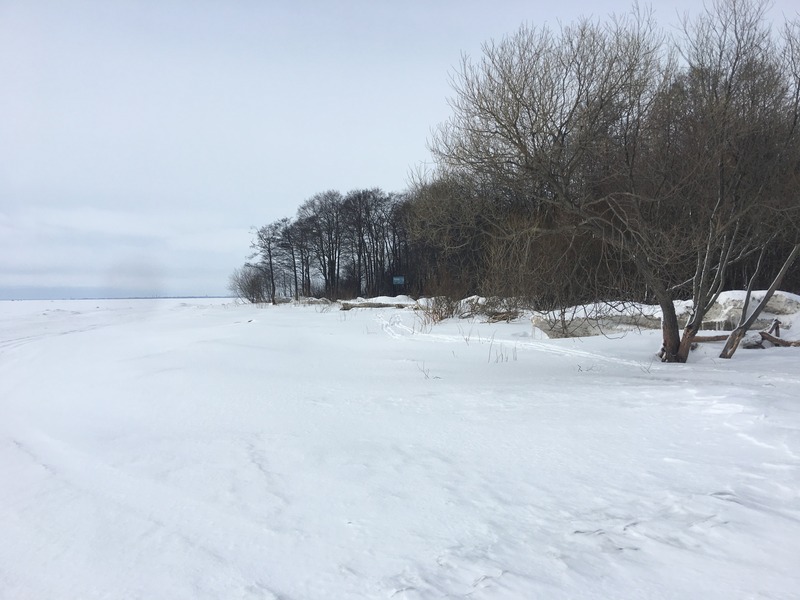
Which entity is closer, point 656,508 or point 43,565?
point 43,565

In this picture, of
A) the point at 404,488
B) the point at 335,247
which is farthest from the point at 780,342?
the point at 335,247

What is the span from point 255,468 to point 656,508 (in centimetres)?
214

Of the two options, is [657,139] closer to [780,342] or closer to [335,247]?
[780,342]

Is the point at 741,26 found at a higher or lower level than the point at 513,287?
higher

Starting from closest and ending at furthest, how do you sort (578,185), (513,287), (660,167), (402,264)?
(660,167) < (578,185) < (513,287) < (402,264)

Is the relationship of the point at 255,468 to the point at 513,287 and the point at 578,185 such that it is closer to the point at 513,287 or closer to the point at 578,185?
the point at 578,185

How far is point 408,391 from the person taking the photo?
4723 millimetres

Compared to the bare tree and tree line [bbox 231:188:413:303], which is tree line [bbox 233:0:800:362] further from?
tree line [bbox 231:188:413:303]

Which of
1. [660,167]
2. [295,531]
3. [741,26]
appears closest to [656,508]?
[295,531]

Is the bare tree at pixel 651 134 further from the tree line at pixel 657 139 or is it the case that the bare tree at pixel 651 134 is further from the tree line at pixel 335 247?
the tree line at pixel 335 247

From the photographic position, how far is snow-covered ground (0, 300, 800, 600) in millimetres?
1775

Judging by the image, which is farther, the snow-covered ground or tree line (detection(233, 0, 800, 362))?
tree line (detection(233, 0, 800, 362))

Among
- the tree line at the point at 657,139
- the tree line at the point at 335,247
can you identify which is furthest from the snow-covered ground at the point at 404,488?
the tree line at the point at 335,247

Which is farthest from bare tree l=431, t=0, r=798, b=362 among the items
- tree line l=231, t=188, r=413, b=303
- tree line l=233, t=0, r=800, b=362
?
tree line l=231, t=188, r=413, b=303
